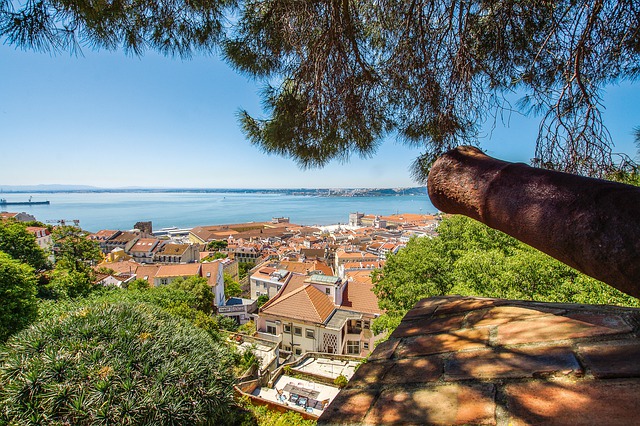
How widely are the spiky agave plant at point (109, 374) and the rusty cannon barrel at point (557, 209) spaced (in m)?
3.75

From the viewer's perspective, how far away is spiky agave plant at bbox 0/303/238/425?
2.98 metres

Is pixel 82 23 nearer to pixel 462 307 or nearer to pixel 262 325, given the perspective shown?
pixel 462 307

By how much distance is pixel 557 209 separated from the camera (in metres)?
0.75

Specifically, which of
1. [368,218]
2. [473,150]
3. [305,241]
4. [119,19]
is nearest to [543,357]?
[473,150]

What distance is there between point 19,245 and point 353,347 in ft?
54.2

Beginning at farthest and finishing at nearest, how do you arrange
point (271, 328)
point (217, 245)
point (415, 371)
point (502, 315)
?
point (217, 245)
point (271, 328)
point (502, 315)
point (415, 371)

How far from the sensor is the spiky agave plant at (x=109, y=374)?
298 centimetres

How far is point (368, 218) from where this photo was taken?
75562 millimetres

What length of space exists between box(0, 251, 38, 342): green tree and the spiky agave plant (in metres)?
3.83

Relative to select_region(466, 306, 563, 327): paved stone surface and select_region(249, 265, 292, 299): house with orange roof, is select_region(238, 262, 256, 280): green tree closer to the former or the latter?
select_region(249, 265, 292, 299): house with orange roof

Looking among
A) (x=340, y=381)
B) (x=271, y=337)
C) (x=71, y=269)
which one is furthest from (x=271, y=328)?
(x=71, y=269)

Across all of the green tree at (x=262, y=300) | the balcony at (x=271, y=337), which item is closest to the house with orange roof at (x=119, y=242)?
the green tree at (x=262, y=300)

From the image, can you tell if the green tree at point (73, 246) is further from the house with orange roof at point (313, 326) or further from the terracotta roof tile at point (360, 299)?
the terracotta roof tile at point (360, 299)

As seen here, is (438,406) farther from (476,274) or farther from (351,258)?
(351,258)
